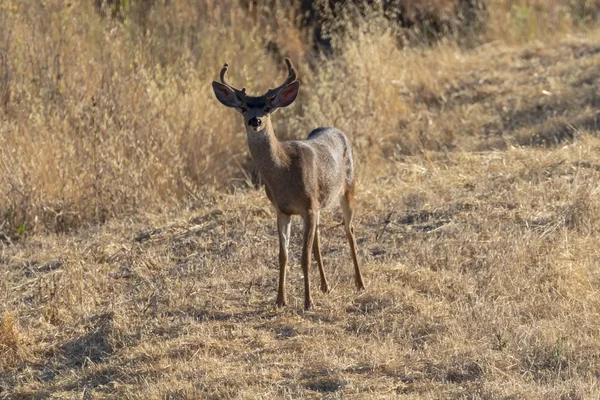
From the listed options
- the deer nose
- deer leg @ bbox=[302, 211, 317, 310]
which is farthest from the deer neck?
deer leg @ bbox=[302, 211, 317, 310]

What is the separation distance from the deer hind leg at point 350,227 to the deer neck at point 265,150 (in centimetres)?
93

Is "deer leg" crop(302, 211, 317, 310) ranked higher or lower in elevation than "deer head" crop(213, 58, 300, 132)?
lower

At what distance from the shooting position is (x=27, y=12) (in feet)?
40.7

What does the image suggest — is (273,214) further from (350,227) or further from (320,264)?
(320,264)

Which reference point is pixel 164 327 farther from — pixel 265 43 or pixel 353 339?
pixel 265 43

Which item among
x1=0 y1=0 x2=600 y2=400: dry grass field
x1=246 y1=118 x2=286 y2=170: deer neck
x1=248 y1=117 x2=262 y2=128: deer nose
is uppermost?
x1=248 y1=117 x2=262 y2=128: deer nose

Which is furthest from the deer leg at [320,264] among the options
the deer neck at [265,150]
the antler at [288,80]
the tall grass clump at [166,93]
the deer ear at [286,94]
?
the tall grass clump at [166,93]

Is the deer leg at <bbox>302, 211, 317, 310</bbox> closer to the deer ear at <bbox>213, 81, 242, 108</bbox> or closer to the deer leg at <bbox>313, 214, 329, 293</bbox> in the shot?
the deer leg at <bbox>313, 214, 329, 293</bbox>

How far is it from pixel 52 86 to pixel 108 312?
4399mm

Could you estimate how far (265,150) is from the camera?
7953mm

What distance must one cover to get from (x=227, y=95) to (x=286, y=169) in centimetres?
70

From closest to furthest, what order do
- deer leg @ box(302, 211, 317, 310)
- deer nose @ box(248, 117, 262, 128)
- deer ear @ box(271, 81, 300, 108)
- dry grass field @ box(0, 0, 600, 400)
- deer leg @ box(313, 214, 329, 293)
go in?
dry grass field @ box(0, 0, 600, 400) → deer nose @ box(248, 117, 262, 128) → deer leg @ box(302, 211, 317, 310) → deer ear @ box(271, 81, 300, 108) → deer leg @ box(313, 214, 329, 293)

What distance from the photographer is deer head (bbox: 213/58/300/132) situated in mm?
7879

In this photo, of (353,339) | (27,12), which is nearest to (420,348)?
(353,339)
